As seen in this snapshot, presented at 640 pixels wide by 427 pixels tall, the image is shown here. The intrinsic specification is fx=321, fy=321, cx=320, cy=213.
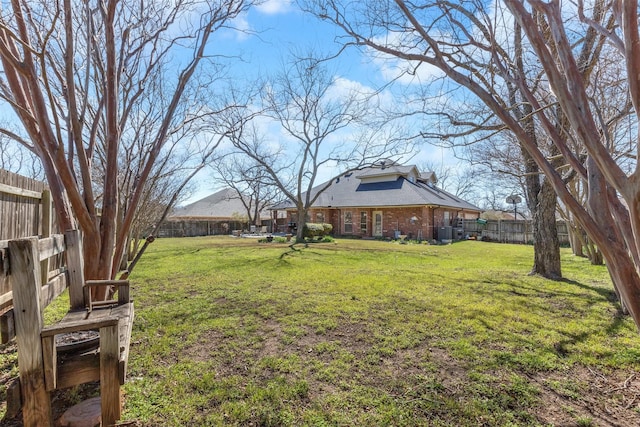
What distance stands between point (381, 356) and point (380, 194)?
1889 centimetres

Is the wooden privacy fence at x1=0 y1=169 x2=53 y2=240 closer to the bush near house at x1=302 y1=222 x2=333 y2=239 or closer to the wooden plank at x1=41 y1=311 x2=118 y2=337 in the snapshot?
the wooden plank at x1=41 y1=311 x2=118 y2=337

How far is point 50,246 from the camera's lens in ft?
7.88

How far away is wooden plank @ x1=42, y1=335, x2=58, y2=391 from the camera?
1.76m

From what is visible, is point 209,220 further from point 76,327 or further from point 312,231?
point 76,327

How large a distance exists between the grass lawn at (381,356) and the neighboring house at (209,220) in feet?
66.9

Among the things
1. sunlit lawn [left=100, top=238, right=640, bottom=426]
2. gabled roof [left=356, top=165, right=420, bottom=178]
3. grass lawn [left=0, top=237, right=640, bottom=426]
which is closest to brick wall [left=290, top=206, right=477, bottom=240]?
gabled roof [left=356, top=165, right=420, bottom=178]

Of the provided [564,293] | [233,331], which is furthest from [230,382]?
[564,293]

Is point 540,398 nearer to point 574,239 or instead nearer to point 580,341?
point 580,341

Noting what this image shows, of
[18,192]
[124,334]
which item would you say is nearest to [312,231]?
[18,192]

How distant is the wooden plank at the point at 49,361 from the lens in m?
1.76

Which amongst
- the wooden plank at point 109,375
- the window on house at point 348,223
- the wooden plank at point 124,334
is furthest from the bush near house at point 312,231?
the wooden plank at point 109,375

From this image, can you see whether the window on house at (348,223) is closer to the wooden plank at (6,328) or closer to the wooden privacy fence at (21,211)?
the wooden privacy fence at (21,211)

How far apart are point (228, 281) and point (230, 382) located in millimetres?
4607

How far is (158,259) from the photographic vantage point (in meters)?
11.1
